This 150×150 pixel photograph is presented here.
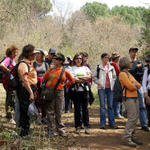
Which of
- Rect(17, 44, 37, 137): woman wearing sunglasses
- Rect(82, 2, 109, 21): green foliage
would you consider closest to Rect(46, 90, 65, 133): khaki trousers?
Rect(17, 44, 37, 137): woman wearing sunglasses

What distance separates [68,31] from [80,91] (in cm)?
3395

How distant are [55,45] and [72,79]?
22.5 m

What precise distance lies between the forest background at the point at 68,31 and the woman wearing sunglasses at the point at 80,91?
416cm

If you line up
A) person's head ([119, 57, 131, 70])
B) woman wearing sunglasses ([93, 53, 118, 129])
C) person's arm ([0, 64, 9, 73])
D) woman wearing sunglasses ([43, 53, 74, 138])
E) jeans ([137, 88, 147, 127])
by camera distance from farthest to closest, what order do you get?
1. woman wearing sunglasses ([93, 53, 118, 129])
2. jeans ([137, 88, 147, 127])
3. person's arm ([0, 64, 9, 73])
4. woman wearing sunglasses ([43, 53, 74, 138])
5. person's head ([119, 57, 131, 70])

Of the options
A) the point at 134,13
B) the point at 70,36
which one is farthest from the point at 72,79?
the point at 134,13

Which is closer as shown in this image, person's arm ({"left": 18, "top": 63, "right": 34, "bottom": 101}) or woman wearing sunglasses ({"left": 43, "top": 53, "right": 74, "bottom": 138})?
person's arm ({"left": 18, "top": 63, "right": 34, "bottom": 101})

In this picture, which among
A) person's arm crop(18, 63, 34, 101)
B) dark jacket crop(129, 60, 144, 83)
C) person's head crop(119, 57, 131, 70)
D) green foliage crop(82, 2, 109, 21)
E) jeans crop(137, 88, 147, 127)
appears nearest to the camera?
person's arm crop(18, 63, 34, 101)

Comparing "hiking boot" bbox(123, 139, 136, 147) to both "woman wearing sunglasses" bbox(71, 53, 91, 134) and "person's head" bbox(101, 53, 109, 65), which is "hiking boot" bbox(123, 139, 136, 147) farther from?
"person's head" bbox(101, 53, 109, 65)

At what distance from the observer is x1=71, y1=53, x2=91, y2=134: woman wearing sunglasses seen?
6.63 meters

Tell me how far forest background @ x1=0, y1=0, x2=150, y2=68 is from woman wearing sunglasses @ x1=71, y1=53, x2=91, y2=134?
13.6 ft

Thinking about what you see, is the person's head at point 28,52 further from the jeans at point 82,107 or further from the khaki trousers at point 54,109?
the jeans at point 82,107

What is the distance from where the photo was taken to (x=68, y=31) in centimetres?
3988

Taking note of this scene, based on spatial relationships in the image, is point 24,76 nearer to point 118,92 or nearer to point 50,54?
point 118,92

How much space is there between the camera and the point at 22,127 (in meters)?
5.62
